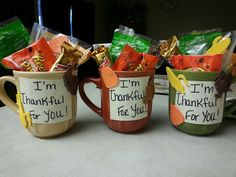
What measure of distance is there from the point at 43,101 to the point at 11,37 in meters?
0.14

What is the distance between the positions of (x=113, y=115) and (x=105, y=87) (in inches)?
2.1

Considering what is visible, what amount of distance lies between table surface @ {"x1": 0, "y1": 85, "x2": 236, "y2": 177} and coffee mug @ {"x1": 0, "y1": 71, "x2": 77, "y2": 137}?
29 millimetres

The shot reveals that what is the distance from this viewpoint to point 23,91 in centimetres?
38

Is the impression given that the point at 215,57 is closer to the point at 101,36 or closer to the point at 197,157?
the point at 197,157

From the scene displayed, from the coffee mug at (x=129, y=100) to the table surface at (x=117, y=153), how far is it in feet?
0.09

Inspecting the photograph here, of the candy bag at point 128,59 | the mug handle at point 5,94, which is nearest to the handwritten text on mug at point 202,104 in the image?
the candy bag at point 128,59

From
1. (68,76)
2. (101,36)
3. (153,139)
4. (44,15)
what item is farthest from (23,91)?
(101,36)

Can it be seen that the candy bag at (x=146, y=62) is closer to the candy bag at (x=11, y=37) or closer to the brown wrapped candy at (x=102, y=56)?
the brown wrapped candy at (x=102, y=56)

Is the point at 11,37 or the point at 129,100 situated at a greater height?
the point at 11,37

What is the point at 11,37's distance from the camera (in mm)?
407

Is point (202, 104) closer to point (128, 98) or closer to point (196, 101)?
point (196, 101)

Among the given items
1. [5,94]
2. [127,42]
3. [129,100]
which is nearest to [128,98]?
[129,100]

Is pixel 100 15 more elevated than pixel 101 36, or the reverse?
→ pixel 100 15

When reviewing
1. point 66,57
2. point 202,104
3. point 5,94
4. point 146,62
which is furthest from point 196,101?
point 5,94
